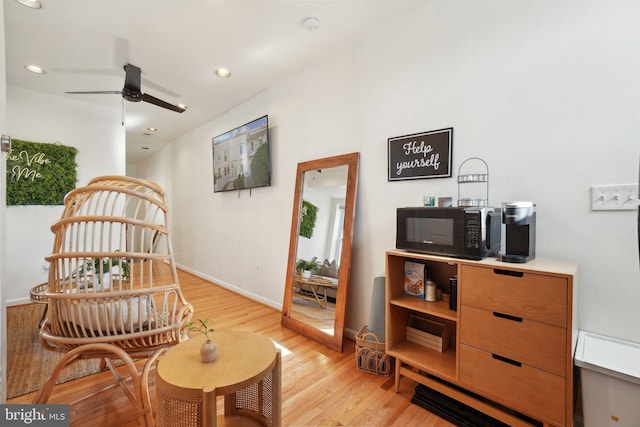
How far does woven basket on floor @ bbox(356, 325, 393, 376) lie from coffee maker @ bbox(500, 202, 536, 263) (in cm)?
101

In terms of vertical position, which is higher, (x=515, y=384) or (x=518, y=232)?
(x=518, y=232)

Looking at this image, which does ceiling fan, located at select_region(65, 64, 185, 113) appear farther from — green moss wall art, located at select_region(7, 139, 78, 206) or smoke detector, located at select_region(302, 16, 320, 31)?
smoke detector, located at select_region(302, 16, 320, 31)

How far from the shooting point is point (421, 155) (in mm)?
1958

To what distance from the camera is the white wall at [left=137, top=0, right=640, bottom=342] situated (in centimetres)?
133

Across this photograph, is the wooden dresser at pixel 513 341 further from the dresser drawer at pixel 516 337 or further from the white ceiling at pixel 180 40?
the white ceiling at pixel 180 40

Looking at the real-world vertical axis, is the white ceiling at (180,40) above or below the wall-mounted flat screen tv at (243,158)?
above

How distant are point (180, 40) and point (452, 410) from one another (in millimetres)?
3361

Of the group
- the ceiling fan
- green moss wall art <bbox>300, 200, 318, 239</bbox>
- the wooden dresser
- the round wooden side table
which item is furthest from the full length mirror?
the ceiling fan

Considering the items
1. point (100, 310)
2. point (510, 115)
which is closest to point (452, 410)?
point (510, 115)

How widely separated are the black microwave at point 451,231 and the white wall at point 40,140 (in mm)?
4374

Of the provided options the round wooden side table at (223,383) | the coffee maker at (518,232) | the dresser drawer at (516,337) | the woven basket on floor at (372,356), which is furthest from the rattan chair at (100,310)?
the coffee maker at (518,232)

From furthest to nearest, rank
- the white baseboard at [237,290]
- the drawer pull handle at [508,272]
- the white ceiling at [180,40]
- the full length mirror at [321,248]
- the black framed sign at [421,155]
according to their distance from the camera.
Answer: the white baseboard at [237,290], the full length mirror at [321,248], the white ceiling at [180,40], the black framed sign at [421,155], the drawer pull handle at [508,272]

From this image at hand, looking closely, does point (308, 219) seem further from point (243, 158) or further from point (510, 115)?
point (510, 115)

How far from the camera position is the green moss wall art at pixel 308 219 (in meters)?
2.66
